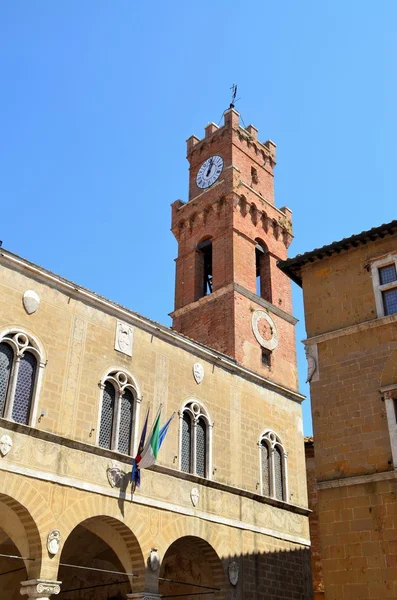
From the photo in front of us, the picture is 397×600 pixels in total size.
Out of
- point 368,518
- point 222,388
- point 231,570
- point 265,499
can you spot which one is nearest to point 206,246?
point 222,388

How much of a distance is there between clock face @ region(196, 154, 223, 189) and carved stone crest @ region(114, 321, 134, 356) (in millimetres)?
13691

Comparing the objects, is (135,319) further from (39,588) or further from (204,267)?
(204,267)

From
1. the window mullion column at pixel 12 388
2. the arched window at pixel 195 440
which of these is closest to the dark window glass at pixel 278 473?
the arched window at pixel 195 440

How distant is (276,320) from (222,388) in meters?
7.22

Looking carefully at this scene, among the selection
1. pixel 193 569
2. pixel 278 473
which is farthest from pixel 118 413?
pixel 278 473

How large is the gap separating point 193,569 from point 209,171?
18340 mm

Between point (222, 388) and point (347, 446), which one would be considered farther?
point (222, 388)

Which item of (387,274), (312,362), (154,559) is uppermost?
(387,274)

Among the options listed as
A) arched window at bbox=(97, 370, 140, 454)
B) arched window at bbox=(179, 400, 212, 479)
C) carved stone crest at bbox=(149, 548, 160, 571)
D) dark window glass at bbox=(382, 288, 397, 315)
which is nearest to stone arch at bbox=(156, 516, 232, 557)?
carved stone crest at bbox=(149, 548, 160, 571)

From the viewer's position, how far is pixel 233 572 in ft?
58.0

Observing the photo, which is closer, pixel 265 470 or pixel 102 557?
→ pixel 102 557

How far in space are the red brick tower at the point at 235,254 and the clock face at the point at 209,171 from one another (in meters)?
0.06

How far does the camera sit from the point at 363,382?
584 inches

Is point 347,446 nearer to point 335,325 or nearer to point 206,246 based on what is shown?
point 335,325
